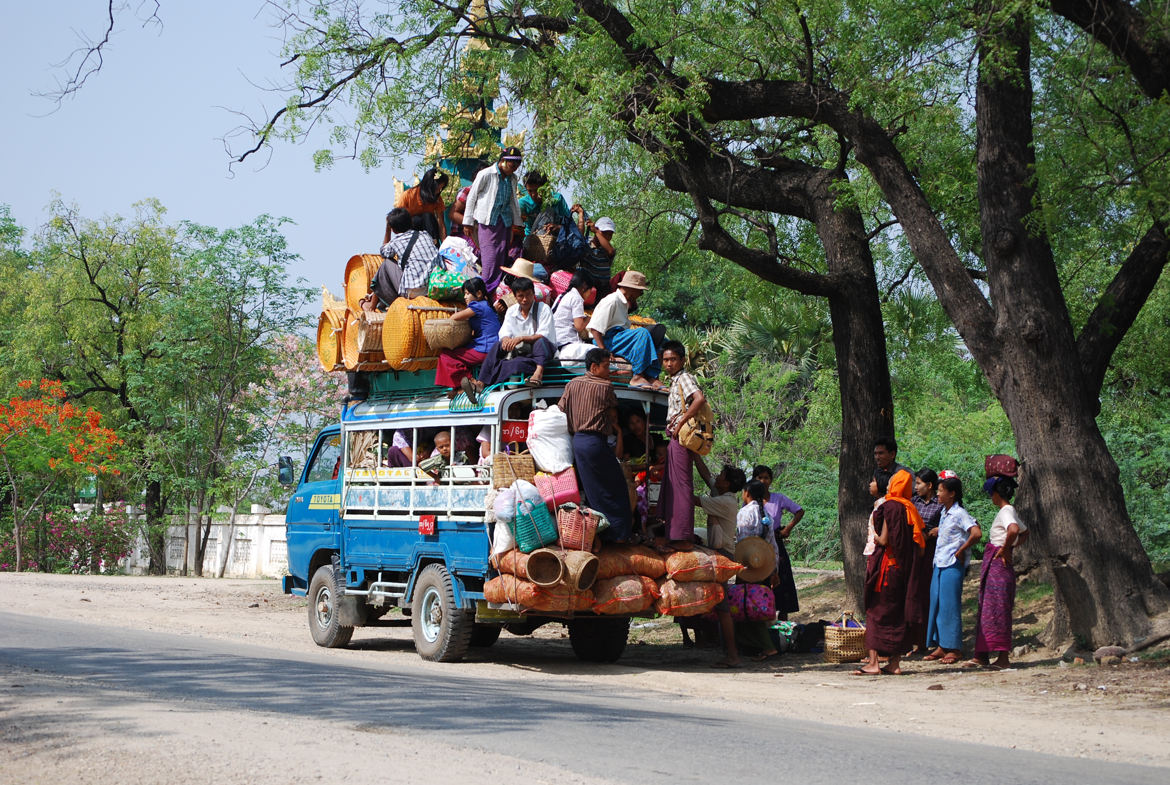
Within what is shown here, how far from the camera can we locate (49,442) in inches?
1185

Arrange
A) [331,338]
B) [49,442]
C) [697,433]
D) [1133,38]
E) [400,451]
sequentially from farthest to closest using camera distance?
1. [49,442]
2. [331,338]
3. [400,451]
4. [697,433]
5. [1133,38]

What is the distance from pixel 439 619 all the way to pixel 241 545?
19.6 meters

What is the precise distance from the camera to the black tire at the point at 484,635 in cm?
1309

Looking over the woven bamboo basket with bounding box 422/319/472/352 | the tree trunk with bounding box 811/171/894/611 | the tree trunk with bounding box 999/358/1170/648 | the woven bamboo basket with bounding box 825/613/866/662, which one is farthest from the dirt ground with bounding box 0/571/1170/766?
the woven bamboo basket with bounding box 422/319/472/352

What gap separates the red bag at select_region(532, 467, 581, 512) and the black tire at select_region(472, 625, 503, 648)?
288 cm

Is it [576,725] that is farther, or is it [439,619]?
[439,619]

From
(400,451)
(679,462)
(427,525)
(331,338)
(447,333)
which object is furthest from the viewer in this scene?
(331,338)

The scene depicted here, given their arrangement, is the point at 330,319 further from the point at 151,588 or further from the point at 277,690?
the point at 151,588

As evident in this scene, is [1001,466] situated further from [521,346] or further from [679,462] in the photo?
[521,346]

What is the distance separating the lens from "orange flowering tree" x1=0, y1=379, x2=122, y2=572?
98.8 feet

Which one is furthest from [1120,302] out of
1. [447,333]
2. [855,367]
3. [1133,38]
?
[447,333]

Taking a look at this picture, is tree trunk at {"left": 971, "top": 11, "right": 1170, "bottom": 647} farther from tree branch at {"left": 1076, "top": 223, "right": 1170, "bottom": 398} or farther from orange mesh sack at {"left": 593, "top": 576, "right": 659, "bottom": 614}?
orange mesh sack at {"left": 593, "top": 576, "right": 659, "bottom": 614}

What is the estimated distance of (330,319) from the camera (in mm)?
13391

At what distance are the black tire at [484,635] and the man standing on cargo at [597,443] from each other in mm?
2803
